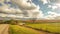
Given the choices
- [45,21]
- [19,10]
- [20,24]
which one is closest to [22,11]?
[19,10]

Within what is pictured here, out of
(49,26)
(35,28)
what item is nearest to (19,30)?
(35,28)

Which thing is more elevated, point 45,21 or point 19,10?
point 19,10

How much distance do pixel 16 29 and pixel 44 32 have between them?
50 centimetres

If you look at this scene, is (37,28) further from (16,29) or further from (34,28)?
(16,29)

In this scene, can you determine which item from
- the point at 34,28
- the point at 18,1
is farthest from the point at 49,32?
the point at 18,1

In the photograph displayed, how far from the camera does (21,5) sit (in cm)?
288

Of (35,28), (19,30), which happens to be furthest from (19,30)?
(35,28)

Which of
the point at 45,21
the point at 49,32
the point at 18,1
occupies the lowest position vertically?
the point at 49,32

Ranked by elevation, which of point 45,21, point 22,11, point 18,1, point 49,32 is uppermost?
point 18,1

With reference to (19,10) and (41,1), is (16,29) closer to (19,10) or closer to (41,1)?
(19,10)

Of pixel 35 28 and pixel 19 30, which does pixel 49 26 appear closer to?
pixel 35 28

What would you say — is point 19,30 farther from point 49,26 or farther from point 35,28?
point 49,26

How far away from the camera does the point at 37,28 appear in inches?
113

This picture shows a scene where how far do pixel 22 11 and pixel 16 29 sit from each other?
1.09ft
